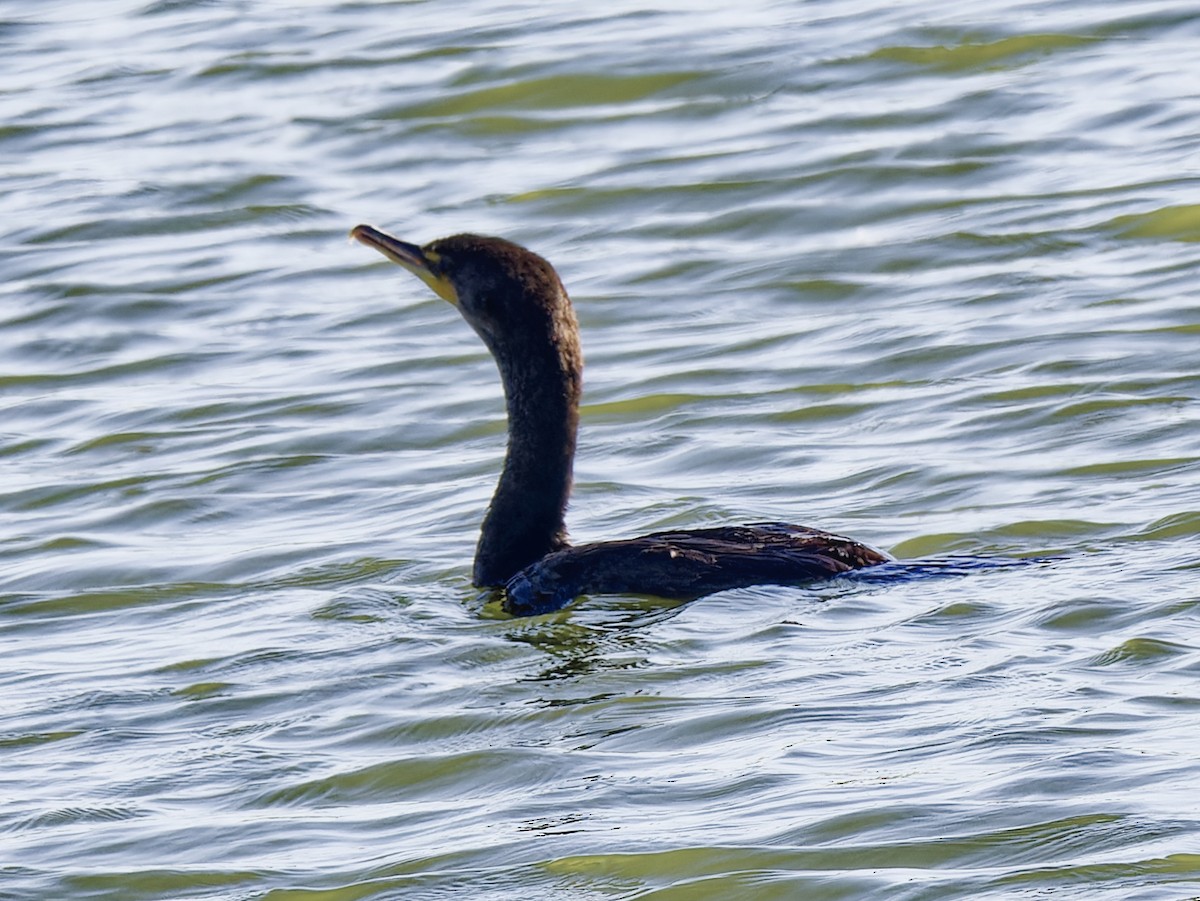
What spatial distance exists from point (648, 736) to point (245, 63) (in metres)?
11.8

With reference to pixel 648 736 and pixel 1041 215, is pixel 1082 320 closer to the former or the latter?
pixel 1041 215

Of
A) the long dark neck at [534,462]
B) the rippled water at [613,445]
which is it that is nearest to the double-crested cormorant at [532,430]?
the long dark neck at [534,462]

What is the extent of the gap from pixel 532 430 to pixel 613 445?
2.05 m

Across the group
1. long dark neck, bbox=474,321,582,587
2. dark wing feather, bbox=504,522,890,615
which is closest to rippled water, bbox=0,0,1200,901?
dark wing feather, bbox=504,522,890,615

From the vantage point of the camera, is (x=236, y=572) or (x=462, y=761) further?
(x=236, y=572)

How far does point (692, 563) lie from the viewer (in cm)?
705

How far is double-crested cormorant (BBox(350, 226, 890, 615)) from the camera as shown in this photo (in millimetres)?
7246

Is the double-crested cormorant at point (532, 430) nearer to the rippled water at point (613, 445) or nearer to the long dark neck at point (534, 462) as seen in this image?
the long dark neck at point (534, 462)

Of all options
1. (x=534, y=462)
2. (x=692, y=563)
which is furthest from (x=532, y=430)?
(x=692, y=563)

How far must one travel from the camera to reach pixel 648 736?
19.7 feet

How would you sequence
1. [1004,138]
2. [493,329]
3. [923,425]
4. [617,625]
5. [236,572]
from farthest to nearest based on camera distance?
[1004,138] < [923,425] < [236,572] < [493,329] < [617,625]

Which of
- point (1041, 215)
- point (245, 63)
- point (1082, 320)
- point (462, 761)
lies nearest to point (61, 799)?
point (462, 761)

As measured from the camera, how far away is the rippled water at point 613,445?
5.40 meters

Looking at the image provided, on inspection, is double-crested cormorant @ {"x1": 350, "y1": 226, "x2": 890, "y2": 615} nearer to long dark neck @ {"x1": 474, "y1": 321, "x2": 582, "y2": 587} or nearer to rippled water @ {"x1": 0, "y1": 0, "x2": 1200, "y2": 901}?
long dark neck @ {"x1": 474, "y1": 321, "x2": 582, "y2": 587}
